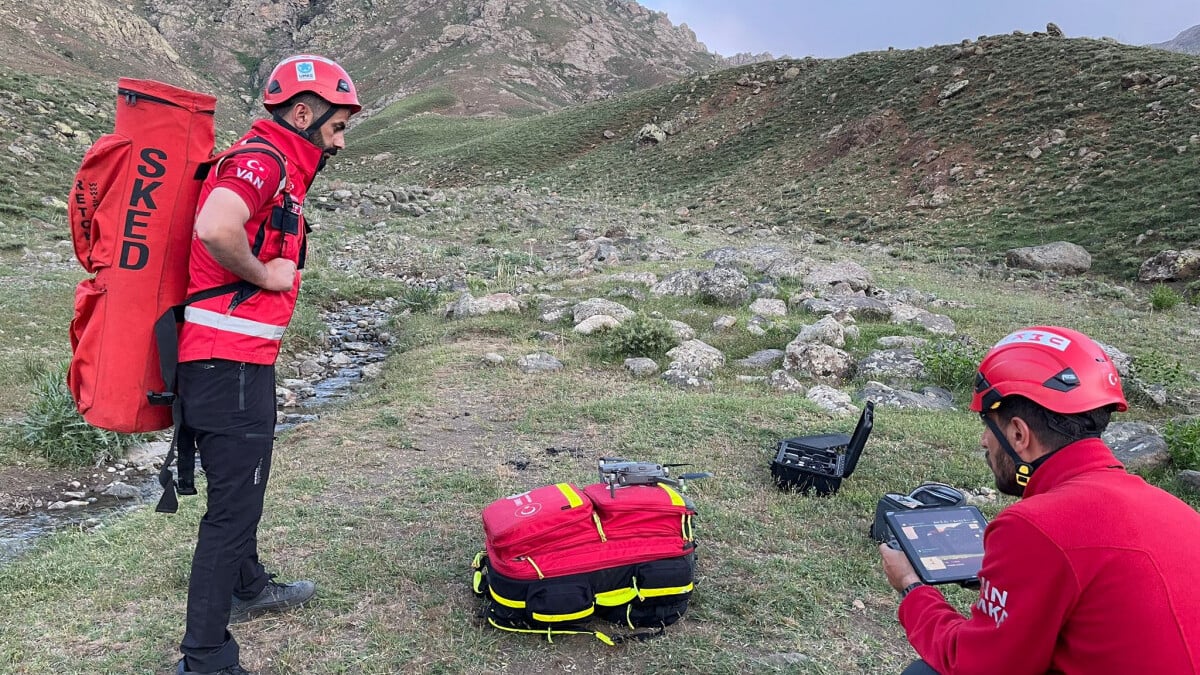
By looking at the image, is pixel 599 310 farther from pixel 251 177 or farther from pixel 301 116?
pixel 251 177

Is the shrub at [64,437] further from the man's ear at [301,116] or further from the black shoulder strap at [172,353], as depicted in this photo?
the man's ear at [301,116]

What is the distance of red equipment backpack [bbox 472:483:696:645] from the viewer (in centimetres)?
343

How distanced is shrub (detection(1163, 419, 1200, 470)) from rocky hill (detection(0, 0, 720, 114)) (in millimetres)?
Answer: 80744

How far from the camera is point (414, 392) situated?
7.61 meters

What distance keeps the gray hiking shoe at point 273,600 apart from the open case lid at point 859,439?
3588mm

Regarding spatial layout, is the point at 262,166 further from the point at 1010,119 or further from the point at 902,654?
the point at 1010,119

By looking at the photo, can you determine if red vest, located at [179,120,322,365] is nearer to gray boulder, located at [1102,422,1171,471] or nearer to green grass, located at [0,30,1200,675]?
green grass, located at [0,30,1200,675]

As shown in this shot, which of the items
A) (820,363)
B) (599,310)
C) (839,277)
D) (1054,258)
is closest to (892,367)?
(820,363)

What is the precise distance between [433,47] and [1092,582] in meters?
Result: 117

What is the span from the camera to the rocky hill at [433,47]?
9325 centimetres

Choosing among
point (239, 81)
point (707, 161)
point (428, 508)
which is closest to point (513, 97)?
point (239, 81)

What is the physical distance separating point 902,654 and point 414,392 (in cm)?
553

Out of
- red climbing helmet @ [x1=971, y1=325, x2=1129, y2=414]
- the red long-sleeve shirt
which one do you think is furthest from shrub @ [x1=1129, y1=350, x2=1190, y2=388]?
the red long-sleeve shirt

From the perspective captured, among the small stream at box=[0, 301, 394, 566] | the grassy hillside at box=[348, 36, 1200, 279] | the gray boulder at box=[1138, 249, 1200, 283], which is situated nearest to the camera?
the small stream at box=[0, 301, 394, 566]
